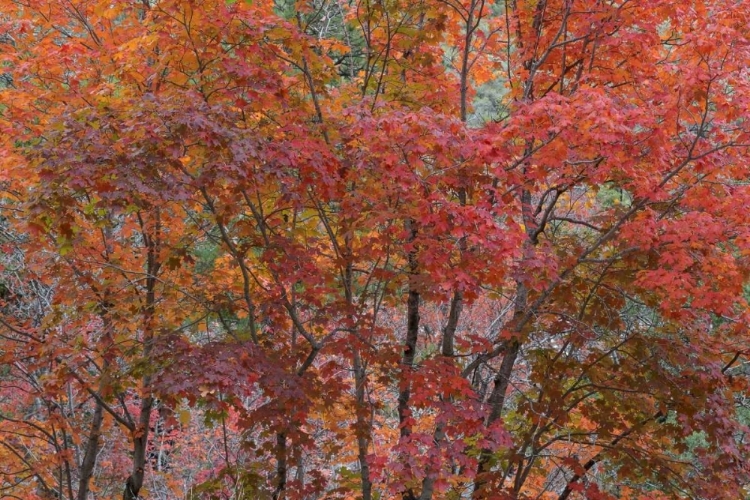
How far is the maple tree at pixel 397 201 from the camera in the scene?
3.91 meters

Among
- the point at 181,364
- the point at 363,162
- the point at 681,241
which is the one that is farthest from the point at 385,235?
the point at 681,241

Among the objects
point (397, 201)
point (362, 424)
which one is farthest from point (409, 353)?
point (397, 201)

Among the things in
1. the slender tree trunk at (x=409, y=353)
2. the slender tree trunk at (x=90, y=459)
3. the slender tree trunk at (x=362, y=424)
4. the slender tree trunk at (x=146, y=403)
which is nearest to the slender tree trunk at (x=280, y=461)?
the slender tree trunk at (x=362, y=424)

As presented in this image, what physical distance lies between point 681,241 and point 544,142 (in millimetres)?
1095

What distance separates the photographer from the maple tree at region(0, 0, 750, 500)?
3906mm

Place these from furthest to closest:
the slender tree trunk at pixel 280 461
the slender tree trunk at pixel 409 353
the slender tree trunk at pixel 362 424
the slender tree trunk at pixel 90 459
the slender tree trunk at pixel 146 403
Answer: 1. the slender tree trunk at pixel 90 459
2. the slender tree trunk at pixel 146 403
3. the slender tree trunk at pixel 280 461
4. the slender tree trunk at pixel 362 424
5. the slender tree trunk at pixel 409 353

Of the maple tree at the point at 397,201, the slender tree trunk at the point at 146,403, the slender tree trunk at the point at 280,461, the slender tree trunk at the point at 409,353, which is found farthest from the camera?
the slender tree trunk at the point at 146,403

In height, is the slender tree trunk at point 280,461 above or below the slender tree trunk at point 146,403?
below

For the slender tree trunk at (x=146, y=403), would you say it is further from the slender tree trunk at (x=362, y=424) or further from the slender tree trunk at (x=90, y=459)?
the slender tree trunk at (x=362, y=424)

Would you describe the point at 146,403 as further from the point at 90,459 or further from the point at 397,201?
the point at 397,201

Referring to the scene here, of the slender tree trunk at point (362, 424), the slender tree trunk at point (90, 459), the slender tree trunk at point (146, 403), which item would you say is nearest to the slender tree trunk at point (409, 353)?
the slender tree trunk at point (362, 424)

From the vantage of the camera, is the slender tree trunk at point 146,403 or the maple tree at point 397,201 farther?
the slender tree trunk at point 146,403

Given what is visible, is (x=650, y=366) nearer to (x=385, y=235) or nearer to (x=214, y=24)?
(x=385, y=235)

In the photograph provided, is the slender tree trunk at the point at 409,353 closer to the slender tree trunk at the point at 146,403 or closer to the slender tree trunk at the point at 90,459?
the slender tree trunk at the point at 146,403
